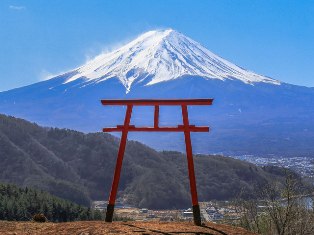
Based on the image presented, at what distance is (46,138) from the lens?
126688mm

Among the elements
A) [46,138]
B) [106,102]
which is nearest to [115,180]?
[106,102]

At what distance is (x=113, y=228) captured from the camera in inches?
346

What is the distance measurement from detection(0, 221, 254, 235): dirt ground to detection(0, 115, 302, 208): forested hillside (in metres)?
85.0

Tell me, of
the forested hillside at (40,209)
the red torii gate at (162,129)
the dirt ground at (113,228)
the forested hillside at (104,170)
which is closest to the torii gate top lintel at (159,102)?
the red torii gate at (162,129)

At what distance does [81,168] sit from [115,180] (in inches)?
4191

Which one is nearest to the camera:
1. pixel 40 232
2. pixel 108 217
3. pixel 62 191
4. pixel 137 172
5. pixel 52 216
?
pixel 40 232

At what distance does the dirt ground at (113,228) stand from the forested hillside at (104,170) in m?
85.0

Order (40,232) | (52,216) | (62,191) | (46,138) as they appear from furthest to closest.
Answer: (46,138) < (62,191) < (52,216) < (40,232)

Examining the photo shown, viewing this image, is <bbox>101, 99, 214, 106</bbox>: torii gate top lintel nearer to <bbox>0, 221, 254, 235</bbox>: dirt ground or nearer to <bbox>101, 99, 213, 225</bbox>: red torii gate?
<bbox>101, 99, 213, 225</bbox>: red torii gate

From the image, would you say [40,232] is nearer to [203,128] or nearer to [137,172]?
[203,128]

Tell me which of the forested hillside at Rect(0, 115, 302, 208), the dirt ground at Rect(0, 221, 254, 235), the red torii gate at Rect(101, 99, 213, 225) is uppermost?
the forested hillside at Rect(0, 115, 302, 208)

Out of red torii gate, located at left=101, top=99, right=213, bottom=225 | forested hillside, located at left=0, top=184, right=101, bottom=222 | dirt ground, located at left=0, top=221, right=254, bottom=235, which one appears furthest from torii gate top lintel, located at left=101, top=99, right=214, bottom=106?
forested hillside, located at left=0, top=184, right=101, bottom=222

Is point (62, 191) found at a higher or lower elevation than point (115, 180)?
higher

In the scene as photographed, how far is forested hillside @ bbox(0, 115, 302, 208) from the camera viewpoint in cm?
9850
